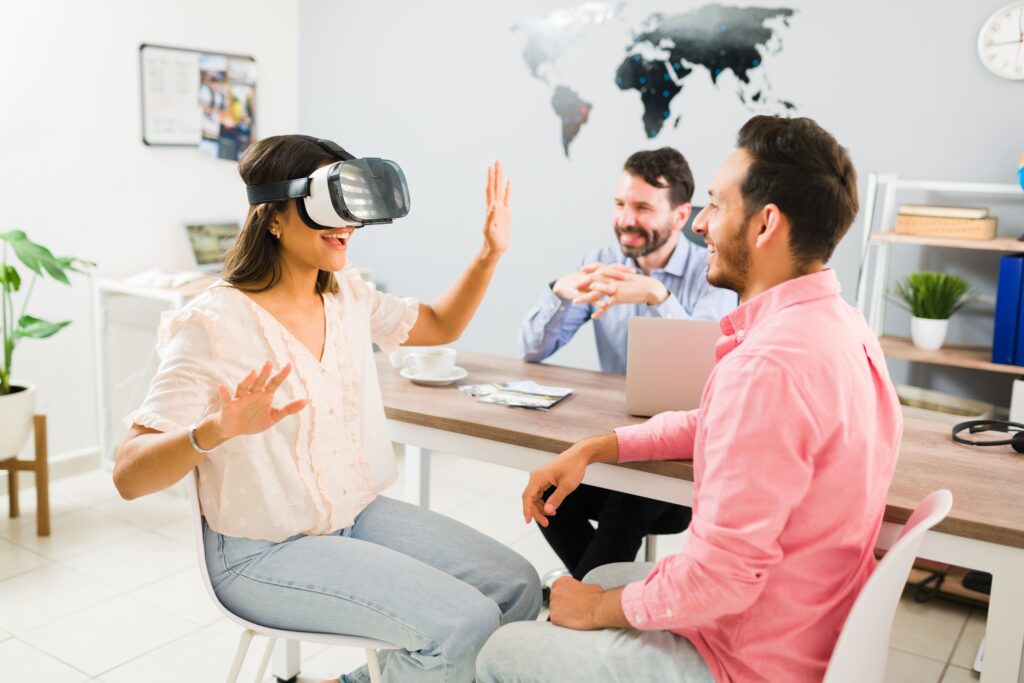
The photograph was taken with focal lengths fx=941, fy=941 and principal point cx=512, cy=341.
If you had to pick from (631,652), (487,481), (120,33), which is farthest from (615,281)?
(120,33)

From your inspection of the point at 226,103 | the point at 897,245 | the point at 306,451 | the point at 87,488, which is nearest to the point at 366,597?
the point at 306,451

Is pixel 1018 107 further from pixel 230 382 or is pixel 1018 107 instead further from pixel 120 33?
pixel 120 33

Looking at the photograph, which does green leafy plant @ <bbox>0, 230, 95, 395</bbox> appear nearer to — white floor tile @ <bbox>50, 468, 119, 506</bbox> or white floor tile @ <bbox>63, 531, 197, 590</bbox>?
white floor tile @ <bbox>50, 468, 119, 506</bbox>

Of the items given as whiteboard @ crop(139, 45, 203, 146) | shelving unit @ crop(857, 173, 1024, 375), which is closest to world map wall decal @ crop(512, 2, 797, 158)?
shelving unit @ crop(857, 173, 1024, 375)

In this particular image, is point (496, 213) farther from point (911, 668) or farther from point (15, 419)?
point (15, 419)

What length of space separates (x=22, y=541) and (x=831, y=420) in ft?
9.22

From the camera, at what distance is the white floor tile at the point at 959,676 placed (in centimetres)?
243

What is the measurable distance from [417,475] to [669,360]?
2.76ft

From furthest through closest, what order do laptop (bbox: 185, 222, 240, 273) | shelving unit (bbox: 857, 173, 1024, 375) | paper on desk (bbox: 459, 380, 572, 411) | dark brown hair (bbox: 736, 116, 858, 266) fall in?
1. laptop (bbox: 185, 222, 240, 273)
2. shelving unit (bbox: 857, 173, 1024, 375)
3. paper on desk (bbox: 459, 380, 572, 411)
4. dark brown hair (bbox: 736, 116, 858, 266)

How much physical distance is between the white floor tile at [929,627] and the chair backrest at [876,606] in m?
1.43

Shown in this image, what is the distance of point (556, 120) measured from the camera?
13.1ft

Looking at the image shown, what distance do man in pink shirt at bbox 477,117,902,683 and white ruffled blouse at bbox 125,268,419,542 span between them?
0.48 meters

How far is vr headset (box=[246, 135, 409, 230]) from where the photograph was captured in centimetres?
166

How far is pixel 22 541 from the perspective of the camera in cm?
309
